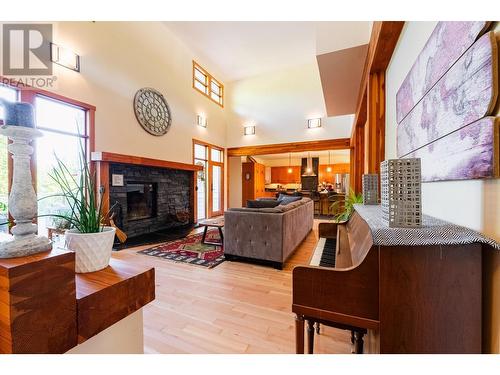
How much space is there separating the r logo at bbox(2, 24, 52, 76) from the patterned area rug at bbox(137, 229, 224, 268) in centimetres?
296

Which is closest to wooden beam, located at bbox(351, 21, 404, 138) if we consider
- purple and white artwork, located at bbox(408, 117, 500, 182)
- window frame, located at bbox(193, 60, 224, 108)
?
purple and white artwork, located at bbox(408, 117, 500, 182)

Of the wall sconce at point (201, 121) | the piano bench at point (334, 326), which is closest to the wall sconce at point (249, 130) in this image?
the wall sconce at point (201, 121)

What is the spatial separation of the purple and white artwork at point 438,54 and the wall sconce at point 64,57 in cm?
442

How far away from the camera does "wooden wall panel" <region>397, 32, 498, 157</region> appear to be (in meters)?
0.64

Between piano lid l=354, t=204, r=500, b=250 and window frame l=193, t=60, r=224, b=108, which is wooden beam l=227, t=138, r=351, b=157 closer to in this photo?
window frame l=193, t=60, r=224, b=108

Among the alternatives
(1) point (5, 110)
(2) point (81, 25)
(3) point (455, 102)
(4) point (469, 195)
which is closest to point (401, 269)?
(4) point (469, 195)

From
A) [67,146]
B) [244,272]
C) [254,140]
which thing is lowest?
[244,272]

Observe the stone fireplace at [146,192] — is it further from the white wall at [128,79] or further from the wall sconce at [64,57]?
the wall sconce at [64,57]

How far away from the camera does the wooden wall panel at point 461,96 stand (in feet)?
2.11

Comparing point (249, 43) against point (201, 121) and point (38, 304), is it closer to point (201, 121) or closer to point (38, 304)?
point (201, 121)

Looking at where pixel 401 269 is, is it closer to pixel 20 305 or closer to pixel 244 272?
pixel 20 305

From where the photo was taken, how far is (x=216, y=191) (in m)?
7.45

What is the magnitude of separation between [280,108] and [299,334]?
6.91m

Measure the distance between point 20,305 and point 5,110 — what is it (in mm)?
543
